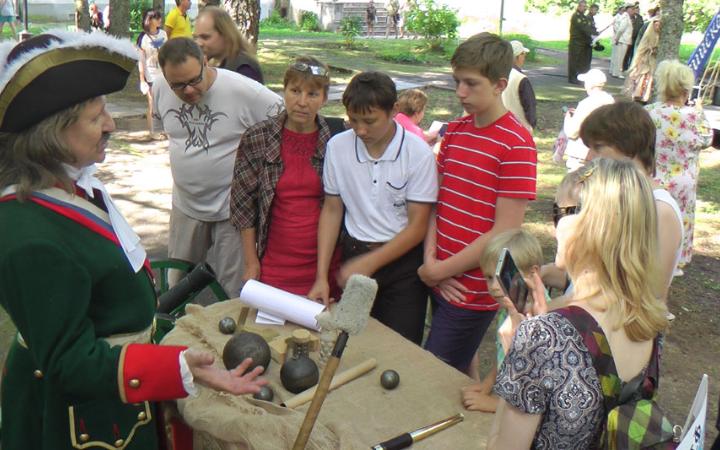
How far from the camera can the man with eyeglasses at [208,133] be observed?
345 cm

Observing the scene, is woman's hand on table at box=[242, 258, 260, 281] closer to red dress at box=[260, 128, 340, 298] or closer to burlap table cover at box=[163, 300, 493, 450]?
red dress at box=[260, 128, 340, 298]

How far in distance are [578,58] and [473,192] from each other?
1321cm

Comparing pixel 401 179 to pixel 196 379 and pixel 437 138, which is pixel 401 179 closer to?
pixel 196 379

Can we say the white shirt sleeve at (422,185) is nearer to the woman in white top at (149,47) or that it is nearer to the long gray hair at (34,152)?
the long gray hair at (34,152)

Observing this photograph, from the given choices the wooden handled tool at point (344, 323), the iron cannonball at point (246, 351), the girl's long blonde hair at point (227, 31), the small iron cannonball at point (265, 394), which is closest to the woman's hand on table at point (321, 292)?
the iron cannonball at point (246, 351)

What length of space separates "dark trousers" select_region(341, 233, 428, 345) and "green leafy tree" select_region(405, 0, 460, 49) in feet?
54.5

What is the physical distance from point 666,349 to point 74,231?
395 cm

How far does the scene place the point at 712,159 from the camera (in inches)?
369

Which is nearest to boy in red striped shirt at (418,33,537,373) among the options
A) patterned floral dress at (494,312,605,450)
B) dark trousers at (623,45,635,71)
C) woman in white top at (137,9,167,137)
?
patterned floral dress at (494,312,605,450)

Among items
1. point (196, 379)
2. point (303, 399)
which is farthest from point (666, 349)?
point (196, 379)

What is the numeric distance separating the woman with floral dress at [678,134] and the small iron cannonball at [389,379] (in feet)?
10.8

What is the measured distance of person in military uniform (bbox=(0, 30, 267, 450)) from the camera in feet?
5.13

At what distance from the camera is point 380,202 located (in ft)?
9.53

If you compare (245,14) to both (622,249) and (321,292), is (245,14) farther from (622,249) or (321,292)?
(622,249)
